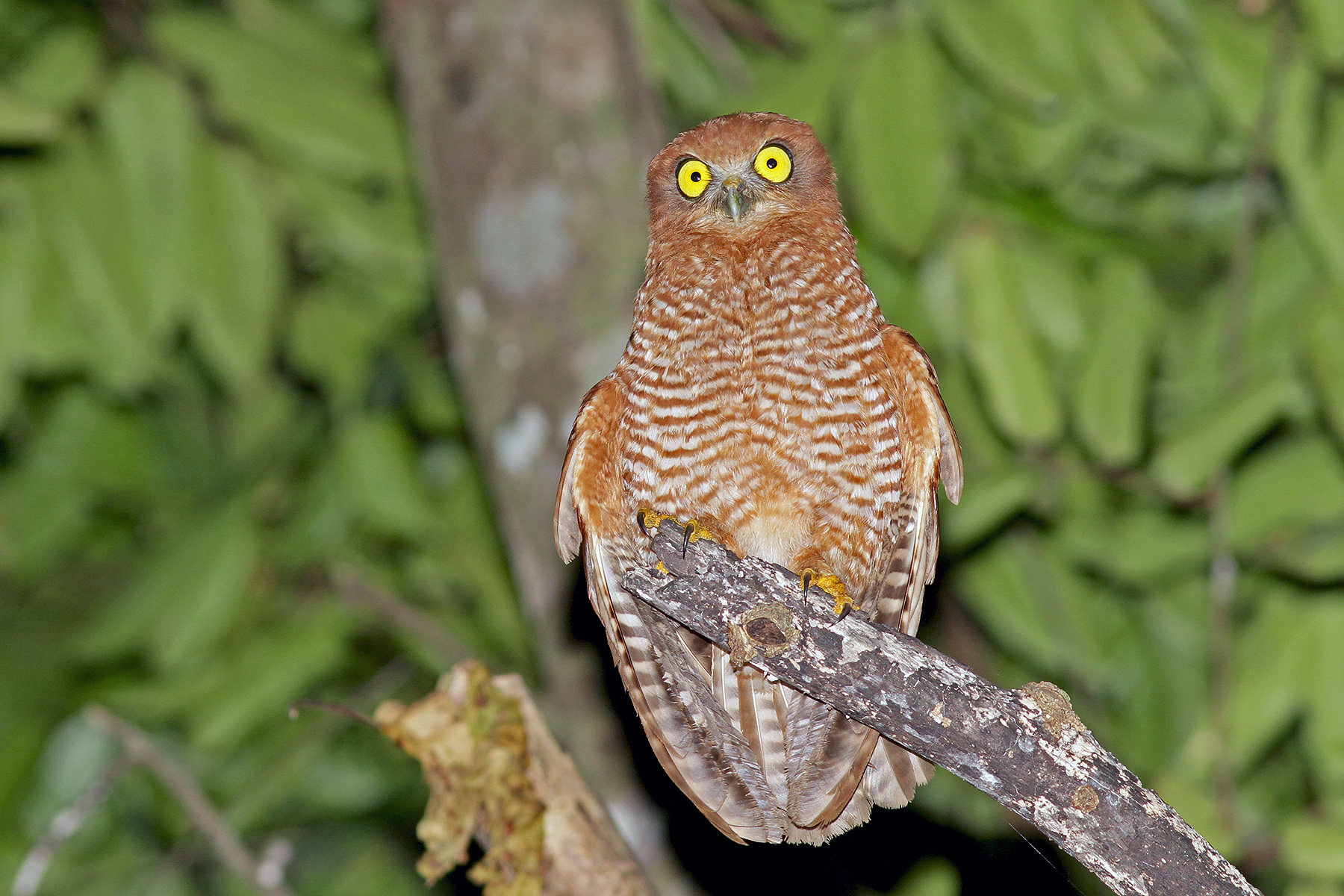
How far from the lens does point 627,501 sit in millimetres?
2758

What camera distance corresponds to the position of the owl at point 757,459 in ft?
8.61

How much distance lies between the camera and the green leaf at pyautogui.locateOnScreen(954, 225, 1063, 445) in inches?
138

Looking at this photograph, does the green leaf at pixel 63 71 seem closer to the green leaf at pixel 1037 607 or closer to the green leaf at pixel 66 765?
the green leaf at pixel 66 765

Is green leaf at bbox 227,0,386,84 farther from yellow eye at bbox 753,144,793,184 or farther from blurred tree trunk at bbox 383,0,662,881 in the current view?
yellow eye at bbox 753,144,793,184

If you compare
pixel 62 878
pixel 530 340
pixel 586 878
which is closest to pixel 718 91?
pixel 530 340

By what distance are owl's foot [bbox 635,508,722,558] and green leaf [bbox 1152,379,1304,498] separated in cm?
159

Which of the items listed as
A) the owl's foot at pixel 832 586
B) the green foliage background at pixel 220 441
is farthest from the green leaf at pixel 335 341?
the owl's foot at pixel 832 586

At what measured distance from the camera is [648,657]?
9.48ft

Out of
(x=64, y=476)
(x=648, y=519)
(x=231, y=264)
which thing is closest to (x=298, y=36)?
(x=231, y=264)

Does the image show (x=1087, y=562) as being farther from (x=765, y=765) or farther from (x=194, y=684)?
(x=194, y=684)

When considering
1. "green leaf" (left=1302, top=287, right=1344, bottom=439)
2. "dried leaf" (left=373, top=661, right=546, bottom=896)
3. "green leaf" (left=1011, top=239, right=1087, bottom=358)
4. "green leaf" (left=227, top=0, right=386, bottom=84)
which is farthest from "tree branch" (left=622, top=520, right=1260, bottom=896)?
"green leaf" (left=227, top=0, right=386, bottom=84)

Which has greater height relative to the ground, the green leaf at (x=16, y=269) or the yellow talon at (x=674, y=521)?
the green leaf at (x=16, y=269)

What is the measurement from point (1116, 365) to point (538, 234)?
186cm

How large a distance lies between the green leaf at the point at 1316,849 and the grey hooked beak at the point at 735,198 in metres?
2.30
